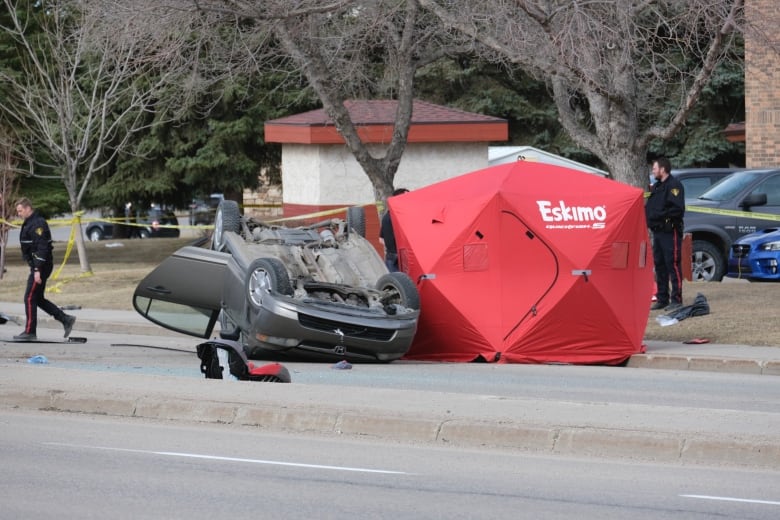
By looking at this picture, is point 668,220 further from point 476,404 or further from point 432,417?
point 432,417

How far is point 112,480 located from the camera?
301 inches

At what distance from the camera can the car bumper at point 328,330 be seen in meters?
13.0

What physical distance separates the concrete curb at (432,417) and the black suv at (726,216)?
12577 mm

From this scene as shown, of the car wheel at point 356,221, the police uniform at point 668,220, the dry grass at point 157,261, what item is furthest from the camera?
the police uniform at point 668,220

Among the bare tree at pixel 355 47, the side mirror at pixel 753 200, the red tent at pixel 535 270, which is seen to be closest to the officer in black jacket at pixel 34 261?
the bare tree at pixel 355 47

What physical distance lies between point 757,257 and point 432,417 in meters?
12.4

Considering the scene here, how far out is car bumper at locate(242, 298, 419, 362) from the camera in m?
13.0

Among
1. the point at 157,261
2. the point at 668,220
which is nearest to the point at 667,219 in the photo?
the point at 668,220

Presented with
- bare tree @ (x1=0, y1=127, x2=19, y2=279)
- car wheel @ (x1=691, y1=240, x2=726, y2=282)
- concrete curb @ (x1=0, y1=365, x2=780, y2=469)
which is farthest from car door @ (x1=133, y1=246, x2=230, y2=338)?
bare tree @ (x1=0, y1=127, x2=19, y2=279)

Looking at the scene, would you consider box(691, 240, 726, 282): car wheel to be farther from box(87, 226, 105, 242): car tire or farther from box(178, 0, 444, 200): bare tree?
box(87, 226, 105, 242): car tire

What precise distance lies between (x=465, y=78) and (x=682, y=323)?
75.2 feet

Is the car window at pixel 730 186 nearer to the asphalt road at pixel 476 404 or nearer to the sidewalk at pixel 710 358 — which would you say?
the sidewalk at pixel 710 358

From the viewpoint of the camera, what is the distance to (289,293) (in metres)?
13.1

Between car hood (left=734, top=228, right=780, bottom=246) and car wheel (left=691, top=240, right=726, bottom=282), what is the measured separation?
115cm
